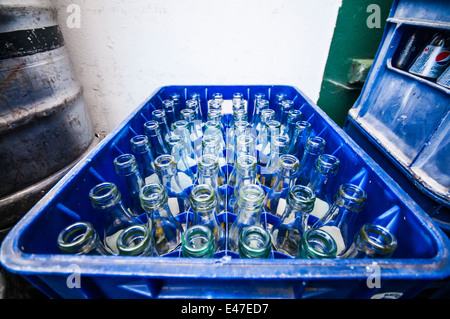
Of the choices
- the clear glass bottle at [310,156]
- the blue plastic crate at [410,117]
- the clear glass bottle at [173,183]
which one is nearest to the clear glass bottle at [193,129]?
the clear glass bottle at [173,183]

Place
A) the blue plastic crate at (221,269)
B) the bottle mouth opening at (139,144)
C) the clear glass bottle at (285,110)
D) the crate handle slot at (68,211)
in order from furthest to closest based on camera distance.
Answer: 1. the clear glass bottle at (285,110)
2. the bottle mouth opening at (139,144)
3. the crate handle slot at (68,211)
4. the blue plastic crate at (221,269)

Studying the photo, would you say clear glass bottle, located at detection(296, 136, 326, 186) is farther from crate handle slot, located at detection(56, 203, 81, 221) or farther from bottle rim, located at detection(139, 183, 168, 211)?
crate handle slot, located at detection(56, 203, 81, 221)

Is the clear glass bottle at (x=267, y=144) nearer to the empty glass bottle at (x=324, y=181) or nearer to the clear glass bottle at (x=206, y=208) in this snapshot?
the empty glass bottle at (x=324, y=181)

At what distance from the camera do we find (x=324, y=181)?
698mm

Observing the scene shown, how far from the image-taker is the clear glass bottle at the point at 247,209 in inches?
18.5

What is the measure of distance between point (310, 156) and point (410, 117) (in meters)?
0.51

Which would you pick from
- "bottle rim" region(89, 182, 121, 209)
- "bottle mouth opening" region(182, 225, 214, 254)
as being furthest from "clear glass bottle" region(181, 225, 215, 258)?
"bottle rim" region(89, 182, 121, 209)

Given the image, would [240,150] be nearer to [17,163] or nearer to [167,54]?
[17,163]

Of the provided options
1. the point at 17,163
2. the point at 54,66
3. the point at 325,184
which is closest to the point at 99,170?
the point at 17,163

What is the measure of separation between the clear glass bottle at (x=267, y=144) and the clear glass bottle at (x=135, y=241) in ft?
1.84

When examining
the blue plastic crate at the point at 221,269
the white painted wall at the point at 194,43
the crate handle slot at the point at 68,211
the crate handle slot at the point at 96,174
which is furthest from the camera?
the white painted wall at the point at 194,43

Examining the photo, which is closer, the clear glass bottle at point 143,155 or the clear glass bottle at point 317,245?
the clear glass bottle at point 317,245

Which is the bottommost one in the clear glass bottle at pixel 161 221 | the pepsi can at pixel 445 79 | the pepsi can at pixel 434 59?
the clear glass bottle at pixel 161 221

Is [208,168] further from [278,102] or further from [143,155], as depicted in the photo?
[278,102]
